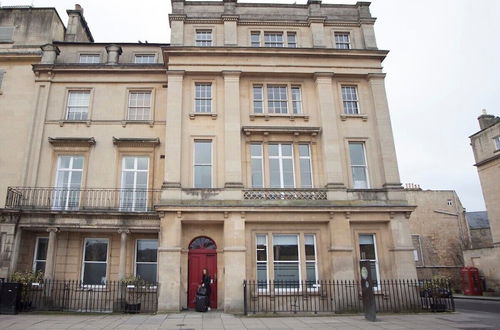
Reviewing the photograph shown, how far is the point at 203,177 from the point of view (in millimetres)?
16750

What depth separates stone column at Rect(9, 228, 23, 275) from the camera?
15176 millimetres

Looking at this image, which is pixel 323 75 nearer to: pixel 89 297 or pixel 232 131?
pixel 232 131

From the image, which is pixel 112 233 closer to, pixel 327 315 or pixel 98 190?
pixel 98 190

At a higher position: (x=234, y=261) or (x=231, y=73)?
(x=231, y=73)

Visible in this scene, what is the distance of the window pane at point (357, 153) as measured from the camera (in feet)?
57.7

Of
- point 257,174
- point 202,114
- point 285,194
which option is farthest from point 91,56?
point 285,194

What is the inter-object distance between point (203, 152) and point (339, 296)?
353 inches

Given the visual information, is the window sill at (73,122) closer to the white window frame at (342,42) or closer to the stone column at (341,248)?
the stone column at (341,248)

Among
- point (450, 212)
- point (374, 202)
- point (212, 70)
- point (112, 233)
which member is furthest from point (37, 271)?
point (450, 212)

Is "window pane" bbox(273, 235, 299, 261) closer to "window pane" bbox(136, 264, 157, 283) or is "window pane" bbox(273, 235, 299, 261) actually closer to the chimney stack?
"window pane" bbox(136, 264, 157, 283)

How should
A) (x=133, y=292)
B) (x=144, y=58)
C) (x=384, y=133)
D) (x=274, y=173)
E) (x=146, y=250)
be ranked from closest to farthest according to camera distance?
(x=133, y=292) → (x=146, y=250) → (x=274, y=173) → (x=384, y=133) → (x=144, y=58)

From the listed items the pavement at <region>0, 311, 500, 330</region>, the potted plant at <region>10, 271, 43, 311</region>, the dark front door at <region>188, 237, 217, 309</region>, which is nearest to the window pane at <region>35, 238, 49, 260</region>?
the potted plant at <region>10, 271, 43, 311</region>

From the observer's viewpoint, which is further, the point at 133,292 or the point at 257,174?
the point at 257,174

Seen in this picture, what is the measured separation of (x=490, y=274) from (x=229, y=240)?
21.5 metres
